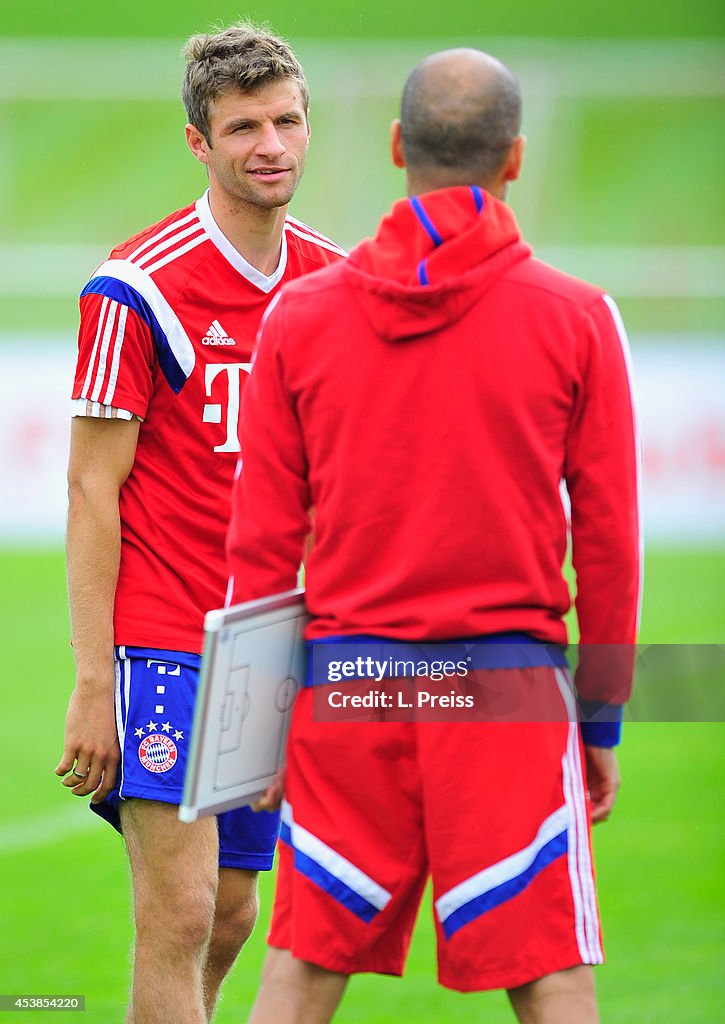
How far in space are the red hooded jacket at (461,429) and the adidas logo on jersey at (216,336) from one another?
0.92 meters

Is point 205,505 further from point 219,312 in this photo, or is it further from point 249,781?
point 249,781

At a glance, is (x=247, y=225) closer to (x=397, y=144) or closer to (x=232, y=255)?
(x=232, y=255)

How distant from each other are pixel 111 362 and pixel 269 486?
33.1 inches

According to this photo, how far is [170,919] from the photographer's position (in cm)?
320

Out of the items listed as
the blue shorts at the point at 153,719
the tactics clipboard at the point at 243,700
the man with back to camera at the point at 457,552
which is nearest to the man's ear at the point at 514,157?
the man with back to camera at the point at 457,552

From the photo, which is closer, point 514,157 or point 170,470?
point 514,157

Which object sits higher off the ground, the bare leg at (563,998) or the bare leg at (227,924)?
the bare leg at (563,998)

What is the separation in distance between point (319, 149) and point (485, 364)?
13.8 metres

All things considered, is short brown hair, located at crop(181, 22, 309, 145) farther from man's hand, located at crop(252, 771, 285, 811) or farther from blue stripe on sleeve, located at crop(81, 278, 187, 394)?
man's hand, located at crop(252, 771, 285, 811)

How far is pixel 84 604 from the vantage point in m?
3.26

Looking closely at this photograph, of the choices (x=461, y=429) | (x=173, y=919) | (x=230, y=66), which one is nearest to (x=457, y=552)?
(x=461, y=429)

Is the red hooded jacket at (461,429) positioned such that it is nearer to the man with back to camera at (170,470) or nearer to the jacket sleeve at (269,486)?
the jacket sleeve at (269,486)

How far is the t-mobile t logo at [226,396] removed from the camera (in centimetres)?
334

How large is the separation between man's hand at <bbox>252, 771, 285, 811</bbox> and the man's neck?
130cm
